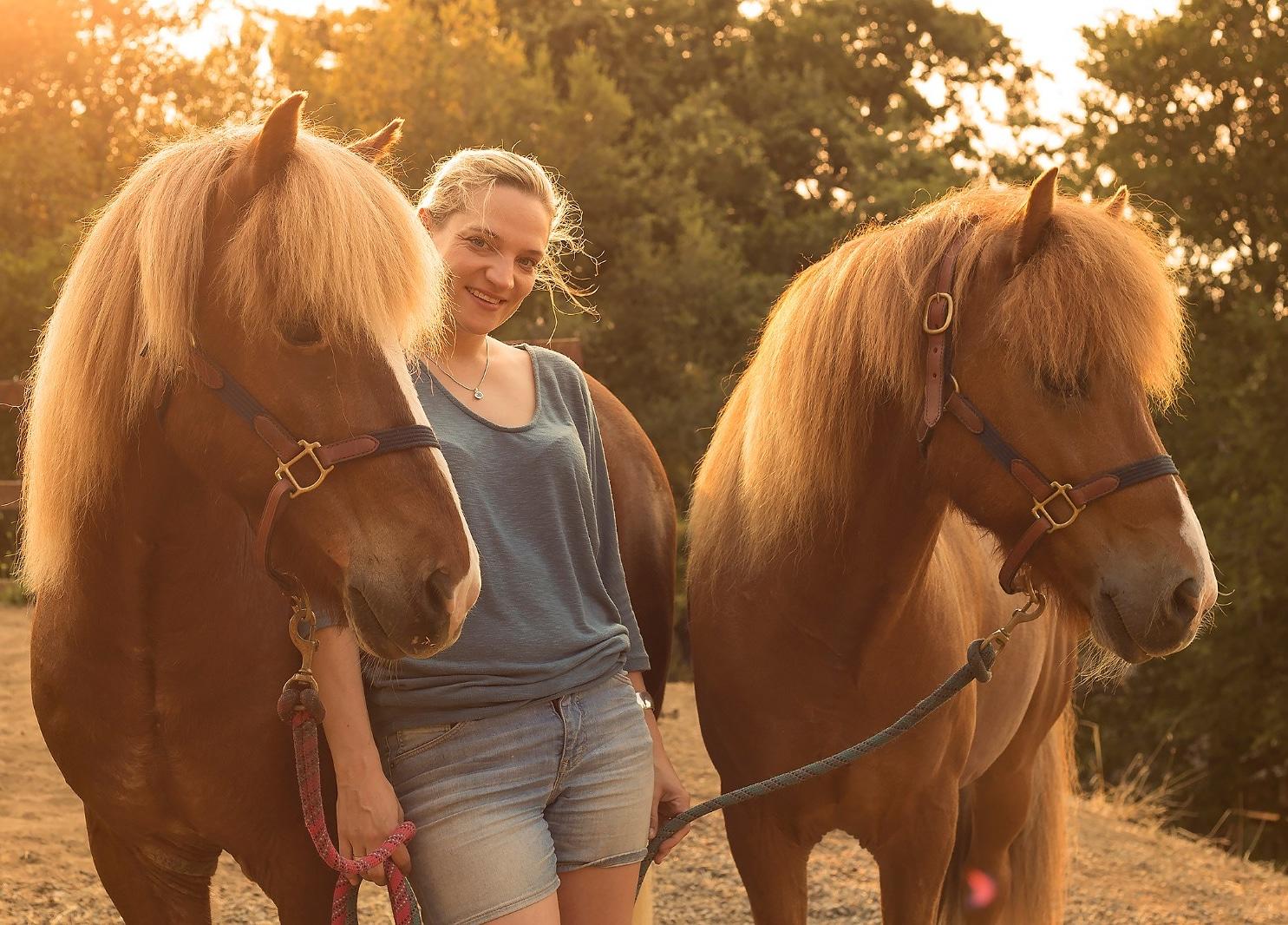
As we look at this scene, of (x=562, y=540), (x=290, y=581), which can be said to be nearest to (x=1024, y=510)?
(x=562, y=540)

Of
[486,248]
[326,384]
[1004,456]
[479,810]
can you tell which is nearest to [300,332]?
[326,384]

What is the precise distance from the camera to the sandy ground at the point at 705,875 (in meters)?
4.61

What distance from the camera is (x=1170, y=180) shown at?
1389cm

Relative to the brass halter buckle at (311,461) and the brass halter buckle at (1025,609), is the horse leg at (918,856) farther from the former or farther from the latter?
the brass halter buckle at (311,461)

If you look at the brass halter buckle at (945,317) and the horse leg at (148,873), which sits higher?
the brass halter buckle at (945,317)

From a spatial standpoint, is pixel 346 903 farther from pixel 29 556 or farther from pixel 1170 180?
pixel 1170 180

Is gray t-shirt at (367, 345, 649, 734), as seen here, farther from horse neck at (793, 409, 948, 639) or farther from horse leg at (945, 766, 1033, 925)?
horse leg at (945, 766, 1033, 925)

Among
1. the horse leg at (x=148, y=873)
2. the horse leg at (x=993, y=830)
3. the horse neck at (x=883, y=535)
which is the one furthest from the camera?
the horse leg at (x=993, y=830)

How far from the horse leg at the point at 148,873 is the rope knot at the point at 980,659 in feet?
5.05

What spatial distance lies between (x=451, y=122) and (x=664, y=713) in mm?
9926

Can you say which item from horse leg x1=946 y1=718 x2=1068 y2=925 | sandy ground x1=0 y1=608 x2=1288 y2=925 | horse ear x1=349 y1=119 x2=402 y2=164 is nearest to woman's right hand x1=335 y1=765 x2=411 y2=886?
horse ear x1=349 y1=119 x2=402 y2=164

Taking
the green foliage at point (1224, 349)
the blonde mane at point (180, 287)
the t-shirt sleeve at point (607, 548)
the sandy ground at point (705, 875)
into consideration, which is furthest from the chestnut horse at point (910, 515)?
the green foliage at point (1224, 349)

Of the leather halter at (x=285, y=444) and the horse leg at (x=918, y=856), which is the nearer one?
the leather halter at (x=285, y=444)

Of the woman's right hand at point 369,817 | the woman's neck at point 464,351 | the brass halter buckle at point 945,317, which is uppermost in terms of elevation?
the brass halter buckle at point 945,317
